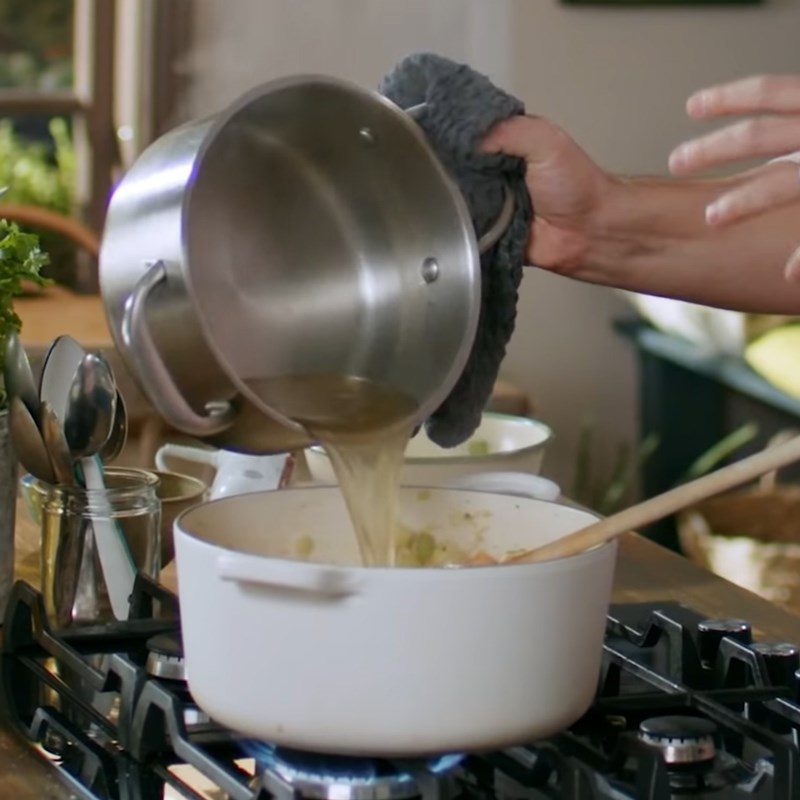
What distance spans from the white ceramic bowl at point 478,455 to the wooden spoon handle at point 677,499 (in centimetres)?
39

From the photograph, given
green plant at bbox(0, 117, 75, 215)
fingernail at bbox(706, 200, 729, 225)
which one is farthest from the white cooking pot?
green plant at bbox(0, 117, 75, 215)

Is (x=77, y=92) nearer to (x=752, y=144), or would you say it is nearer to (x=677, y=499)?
(x=752, y=144)

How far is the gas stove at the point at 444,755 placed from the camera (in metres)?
0.79

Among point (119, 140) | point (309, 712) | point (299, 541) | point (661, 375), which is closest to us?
point (309, 712)

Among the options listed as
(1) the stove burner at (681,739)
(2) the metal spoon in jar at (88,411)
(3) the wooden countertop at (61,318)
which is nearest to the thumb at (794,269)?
(1) the stove burner at (681,739)

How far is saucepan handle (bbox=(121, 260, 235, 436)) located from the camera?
2.83 feet

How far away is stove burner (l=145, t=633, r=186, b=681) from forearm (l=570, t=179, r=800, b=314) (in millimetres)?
492

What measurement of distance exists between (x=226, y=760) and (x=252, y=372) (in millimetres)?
272

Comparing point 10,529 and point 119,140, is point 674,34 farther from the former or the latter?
point 10,529

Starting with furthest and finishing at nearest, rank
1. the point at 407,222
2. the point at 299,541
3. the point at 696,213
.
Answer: the point at 696,213
the point at 407,222
the point at 299,541

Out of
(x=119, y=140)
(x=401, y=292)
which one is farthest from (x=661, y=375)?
(x=401, y=292)

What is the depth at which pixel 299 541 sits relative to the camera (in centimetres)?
97

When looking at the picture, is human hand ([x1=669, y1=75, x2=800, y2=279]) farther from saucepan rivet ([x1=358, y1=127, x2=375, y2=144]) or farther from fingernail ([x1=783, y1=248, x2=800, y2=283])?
saucepan rivet ([x1=358, y1=127, x2=375, y2=144])

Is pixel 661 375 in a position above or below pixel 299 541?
below
